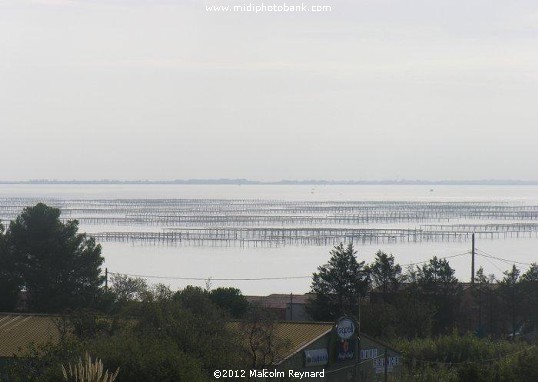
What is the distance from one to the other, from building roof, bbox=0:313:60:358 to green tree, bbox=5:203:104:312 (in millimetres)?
5937

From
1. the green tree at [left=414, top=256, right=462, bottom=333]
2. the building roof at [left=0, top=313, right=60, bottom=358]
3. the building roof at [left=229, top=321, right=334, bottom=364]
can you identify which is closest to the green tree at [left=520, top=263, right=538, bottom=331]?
the green tree at [left=414, top=256, right=462, bottom=333]

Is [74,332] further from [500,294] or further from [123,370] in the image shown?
[500,294]

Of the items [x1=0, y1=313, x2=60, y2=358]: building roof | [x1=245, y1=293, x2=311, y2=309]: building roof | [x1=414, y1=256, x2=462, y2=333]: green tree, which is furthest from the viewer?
[x1=245, y1=293, x2=311, y2=309]: building roof

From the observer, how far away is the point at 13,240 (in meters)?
28.0

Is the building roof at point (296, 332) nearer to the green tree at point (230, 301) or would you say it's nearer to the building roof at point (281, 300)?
the green tree at point (230, 301)

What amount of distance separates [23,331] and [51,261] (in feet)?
27.9

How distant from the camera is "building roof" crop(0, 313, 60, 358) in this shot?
18094 millimetres

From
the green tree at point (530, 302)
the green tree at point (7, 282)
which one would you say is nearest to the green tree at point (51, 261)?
the green tree at point (7, 282)

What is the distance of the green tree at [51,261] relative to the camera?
26781mm

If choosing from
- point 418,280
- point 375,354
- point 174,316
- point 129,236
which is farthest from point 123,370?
point 129,236

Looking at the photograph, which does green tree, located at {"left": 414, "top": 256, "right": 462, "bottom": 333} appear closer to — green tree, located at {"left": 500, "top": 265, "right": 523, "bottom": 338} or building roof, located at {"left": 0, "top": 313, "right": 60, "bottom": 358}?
green tree, located at {"left": 500, "top": 265, "right": 523, "bottom": 338}

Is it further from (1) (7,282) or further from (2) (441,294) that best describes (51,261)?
(2) (441,294)

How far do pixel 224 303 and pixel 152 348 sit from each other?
13.1 metres

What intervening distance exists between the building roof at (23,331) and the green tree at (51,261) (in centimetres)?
594
